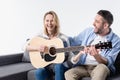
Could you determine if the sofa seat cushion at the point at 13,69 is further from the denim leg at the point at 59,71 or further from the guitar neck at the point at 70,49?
the guitar neck at the point at 70,49

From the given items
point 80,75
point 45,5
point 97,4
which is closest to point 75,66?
point 80,75

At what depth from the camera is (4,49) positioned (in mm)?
4266

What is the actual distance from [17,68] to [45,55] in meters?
0.73

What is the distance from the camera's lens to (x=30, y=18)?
14.3 feet

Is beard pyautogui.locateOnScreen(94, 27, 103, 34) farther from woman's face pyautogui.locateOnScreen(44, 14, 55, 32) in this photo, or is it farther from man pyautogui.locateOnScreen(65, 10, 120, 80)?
woman's face pyautogui.locateOnScreen(44, 14, 55, 32)

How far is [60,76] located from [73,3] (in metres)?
1.46

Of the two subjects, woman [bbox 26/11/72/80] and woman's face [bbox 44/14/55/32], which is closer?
woman [bbox 26/11/72/80]

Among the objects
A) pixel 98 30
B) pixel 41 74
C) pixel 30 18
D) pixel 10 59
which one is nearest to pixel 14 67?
pixel 10 59

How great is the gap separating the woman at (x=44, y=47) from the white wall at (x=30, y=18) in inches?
34.2

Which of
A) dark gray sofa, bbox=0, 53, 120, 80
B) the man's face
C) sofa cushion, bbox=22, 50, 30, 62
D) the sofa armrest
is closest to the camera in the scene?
the man's face

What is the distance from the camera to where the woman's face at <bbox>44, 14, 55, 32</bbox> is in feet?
10.1

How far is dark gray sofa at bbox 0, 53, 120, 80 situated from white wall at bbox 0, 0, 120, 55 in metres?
0.33

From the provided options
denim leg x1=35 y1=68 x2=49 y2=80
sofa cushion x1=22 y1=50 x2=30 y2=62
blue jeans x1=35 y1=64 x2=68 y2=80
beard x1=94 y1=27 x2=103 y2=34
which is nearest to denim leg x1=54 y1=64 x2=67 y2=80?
blue jeans x1=35 y1=64 x2=68 y2=80

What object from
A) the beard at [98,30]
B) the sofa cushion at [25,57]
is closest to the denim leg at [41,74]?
the beard at [98,30]
